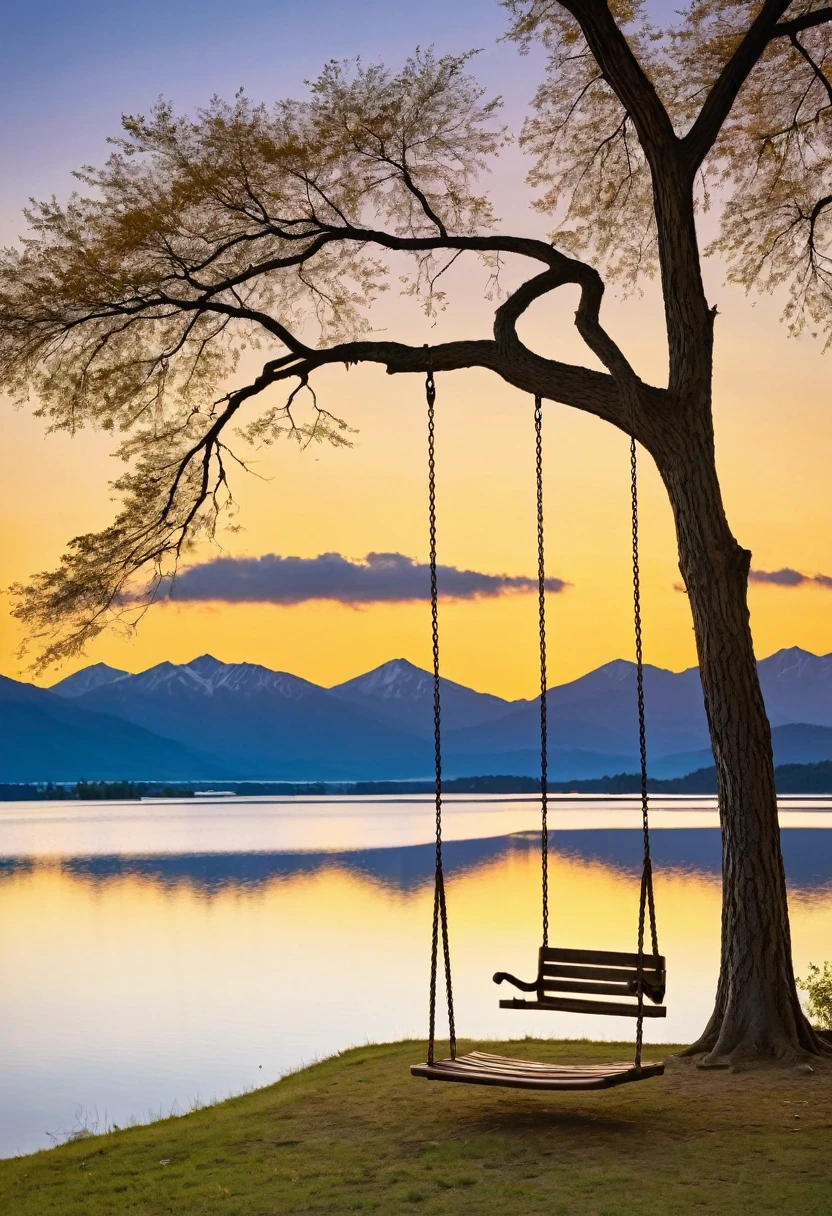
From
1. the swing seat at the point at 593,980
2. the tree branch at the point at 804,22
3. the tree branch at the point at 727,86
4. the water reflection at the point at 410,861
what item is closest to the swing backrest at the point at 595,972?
the swing seat at the point at 593,980

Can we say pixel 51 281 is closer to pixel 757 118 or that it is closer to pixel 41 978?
pixel 757 118

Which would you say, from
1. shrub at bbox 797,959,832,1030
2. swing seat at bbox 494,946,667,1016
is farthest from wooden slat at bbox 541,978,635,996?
shrub at bbox 797,959,832,1030

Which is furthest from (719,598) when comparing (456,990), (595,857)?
(595,857)

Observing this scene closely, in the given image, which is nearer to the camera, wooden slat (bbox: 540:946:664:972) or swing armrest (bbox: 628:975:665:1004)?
swing armrest (bbox: 628:975:665:1004)

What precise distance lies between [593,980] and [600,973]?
0.25 feet

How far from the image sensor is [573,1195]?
536 centimetres

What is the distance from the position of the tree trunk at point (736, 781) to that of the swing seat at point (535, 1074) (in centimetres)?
185

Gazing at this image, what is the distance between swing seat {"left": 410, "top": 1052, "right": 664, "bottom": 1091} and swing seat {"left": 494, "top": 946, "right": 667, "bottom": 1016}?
480mm

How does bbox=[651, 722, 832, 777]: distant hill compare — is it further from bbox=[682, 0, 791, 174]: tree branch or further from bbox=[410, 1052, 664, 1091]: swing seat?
bbox=[410, 1052, 664, 1091]: swing seat

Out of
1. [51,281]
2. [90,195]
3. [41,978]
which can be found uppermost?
[90,195]

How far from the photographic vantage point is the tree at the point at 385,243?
8391 millimetres

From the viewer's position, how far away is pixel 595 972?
6883 millimetres

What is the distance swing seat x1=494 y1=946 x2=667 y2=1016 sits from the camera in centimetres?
660

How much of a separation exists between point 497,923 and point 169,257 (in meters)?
16.9
